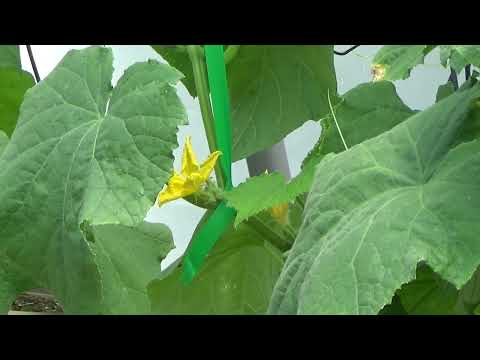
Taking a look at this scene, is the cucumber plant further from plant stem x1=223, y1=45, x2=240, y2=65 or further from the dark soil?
the dark soil

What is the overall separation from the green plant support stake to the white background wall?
1.81 ft

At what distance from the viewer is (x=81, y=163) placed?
0.67 metres

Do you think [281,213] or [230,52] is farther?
[230,52]

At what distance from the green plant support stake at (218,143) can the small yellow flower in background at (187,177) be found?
58 mm

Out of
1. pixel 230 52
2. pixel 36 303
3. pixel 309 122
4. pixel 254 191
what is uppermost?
pixel 230 52

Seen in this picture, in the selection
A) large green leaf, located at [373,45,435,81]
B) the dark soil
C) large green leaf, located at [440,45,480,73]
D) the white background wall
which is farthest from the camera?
the white background wall

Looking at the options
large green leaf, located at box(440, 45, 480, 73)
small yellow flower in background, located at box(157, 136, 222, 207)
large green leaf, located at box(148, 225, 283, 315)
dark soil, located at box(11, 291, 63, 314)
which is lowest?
dark soil, located at box(11, 291, 63, 314)

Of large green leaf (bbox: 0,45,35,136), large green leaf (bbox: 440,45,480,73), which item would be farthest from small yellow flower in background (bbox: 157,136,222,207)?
large green leaf (bbox: 0,45,35,136)

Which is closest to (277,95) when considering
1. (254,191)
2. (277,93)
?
(277,93)

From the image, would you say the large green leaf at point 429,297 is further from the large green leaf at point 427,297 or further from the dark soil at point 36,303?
the dark soil at point 36,303

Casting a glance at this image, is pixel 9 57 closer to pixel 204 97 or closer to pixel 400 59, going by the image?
pixel 204 97

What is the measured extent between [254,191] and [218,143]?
108mm

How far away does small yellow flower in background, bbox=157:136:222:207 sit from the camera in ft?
2.32

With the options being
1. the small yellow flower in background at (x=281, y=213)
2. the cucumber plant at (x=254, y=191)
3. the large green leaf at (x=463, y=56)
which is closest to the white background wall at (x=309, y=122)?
the cucumber plant at (x=254, y=191)
